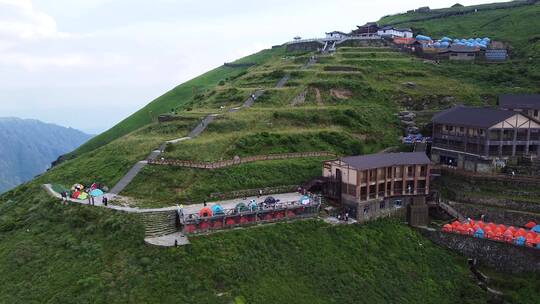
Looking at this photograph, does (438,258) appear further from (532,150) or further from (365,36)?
(365,36)

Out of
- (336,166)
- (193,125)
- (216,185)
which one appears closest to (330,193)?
(336,166)

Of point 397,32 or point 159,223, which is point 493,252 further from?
point 397,32

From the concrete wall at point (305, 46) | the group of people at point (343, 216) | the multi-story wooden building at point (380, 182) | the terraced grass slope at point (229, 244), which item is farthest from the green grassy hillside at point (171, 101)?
the group of people at point (343, 216)

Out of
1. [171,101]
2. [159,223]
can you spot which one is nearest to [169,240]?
[159,223]

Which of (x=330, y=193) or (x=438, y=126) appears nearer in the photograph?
(x=330, y=193)

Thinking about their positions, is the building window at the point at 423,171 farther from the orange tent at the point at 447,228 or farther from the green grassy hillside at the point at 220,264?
the green grassy hillside at the point at 220,264
